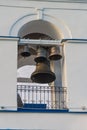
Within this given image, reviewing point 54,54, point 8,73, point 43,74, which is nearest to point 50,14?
point 54,54

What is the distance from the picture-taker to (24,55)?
12.1 meters

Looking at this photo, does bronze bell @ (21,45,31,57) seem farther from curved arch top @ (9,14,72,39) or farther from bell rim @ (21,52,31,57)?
curved arch top @ (9,14,72,39)

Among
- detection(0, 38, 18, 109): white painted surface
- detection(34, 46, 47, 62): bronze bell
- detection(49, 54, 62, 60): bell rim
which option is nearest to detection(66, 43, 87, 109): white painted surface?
detection(49, 54, 62, 60): bell rim

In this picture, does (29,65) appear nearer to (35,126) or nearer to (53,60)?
(53,60)

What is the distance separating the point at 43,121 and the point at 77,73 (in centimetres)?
111

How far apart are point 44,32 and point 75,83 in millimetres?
1454

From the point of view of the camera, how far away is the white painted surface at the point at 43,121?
11.2 m

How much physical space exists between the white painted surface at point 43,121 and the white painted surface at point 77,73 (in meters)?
0.28

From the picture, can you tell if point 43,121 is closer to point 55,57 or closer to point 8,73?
point 8,73

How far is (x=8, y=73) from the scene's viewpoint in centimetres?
1157

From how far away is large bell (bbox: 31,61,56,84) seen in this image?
11.9m

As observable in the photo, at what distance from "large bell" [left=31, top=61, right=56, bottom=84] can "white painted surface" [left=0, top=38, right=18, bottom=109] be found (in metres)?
0.48

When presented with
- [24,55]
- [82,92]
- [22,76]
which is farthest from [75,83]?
[22,76]

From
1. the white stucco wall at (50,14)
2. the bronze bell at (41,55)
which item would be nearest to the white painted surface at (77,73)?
the white stucco wall at (50,14)
